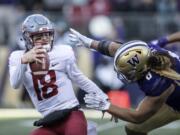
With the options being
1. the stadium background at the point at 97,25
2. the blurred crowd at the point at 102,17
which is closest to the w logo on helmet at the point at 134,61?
the stadium background at the point at 97,25

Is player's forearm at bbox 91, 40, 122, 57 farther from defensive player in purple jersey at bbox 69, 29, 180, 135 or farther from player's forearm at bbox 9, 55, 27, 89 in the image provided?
player's forearm at bbox 9, 55, 27, 89

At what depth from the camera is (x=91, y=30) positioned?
37.8 ft

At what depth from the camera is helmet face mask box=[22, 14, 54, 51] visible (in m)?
6.05

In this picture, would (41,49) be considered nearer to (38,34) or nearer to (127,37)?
(38,34)

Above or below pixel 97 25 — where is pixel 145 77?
above

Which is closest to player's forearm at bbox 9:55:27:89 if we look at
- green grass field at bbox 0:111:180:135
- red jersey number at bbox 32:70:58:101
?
red jersey number at bbox 32:70:58:101

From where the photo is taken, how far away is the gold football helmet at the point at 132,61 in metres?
5.97

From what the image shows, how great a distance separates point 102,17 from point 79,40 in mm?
4902

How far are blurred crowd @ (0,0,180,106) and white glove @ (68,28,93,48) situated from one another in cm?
409

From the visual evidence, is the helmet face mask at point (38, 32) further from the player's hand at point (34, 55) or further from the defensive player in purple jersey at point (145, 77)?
the defensive player in purple jersey at point (145, 77)

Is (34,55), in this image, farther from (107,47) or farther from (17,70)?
(107,47)

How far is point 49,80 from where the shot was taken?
6.05 metres

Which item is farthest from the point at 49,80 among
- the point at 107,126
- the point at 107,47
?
the point at 107,126

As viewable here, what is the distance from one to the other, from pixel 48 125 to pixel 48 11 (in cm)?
629
